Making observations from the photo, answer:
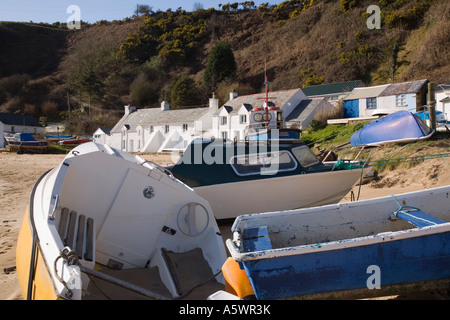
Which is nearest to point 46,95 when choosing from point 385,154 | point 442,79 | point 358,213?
point 442,79

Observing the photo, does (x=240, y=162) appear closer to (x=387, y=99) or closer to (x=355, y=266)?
(x=355, y=266)

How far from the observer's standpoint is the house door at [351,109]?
29.5 metres

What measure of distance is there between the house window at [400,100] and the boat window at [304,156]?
2309 centimetres

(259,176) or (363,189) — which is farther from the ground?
(259,176)

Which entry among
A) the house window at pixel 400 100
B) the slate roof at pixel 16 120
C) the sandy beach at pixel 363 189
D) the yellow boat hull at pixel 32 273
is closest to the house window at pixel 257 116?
the sandy beach at pixel 363 189

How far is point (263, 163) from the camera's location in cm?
803

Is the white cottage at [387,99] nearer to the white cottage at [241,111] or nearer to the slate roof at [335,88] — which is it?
the white cottage at [241,111]

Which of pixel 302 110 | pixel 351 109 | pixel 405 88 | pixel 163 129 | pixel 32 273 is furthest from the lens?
pixel 163 129

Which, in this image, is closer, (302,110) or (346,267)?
(346,267)

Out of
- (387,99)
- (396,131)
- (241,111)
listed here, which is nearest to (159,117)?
(241,111)

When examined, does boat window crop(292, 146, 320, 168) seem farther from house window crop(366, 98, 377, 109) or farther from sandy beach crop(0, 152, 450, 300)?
house window crop(366, 98, 377, 109)

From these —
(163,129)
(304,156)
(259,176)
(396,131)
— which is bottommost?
(259,176)

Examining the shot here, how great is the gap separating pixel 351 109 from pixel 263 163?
24.1 meters

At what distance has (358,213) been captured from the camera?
489 centimetres
